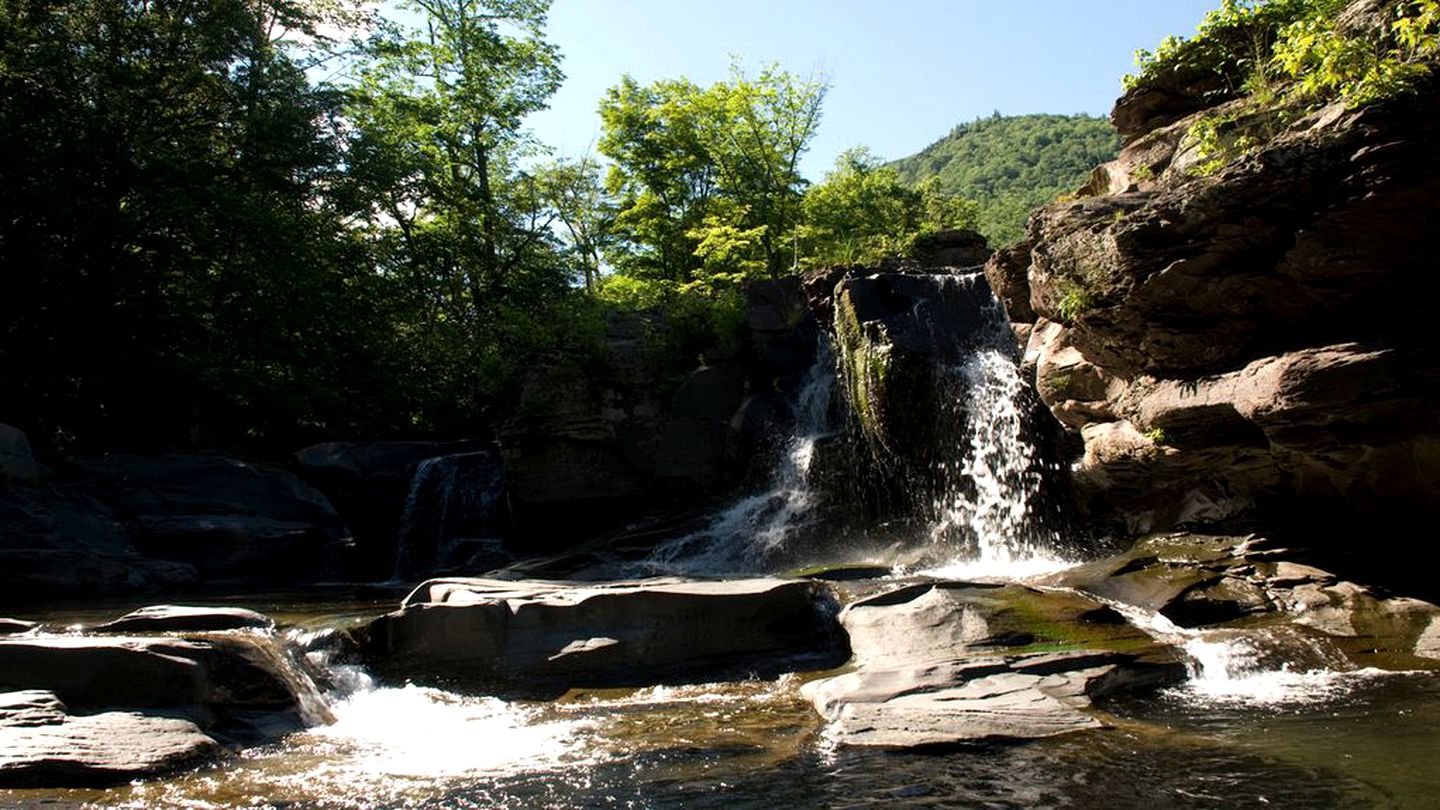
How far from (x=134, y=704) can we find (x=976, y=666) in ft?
21.9

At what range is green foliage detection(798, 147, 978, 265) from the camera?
3153 cm

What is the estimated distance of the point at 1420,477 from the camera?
29.1 feet

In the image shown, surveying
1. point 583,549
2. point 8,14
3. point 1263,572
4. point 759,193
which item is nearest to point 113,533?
point 583,549

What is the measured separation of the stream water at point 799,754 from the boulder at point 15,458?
34.5ft

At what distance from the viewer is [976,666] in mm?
7480

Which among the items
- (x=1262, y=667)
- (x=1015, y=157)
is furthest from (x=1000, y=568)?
(x=1015, y=157)

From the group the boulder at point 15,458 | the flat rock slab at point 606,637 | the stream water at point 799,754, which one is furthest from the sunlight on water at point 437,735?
the boulder at point 15,458

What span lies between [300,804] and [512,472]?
13.2 metres

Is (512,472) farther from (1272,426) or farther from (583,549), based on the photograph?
(1272,426)

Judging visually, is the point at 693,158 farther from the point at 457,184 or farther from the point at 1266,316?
the point at 1266,316

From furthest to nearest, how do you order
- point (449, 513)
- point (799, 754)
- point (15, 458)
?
point (449, 513) → point (15, 458) → point (799, 754)

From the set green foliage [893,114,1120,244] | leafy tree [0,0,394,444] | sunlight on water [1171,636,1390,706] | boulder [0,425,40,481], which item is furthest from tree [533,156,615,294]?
green foliage [893,114,1120,244]

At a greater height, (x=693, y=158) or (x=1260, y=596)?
(x=693, y=158)

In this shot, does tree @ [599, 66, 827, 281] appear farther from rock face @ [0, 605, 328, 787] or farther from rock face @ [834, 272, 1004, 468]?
rock face @ [0, 605, 328, 787]
